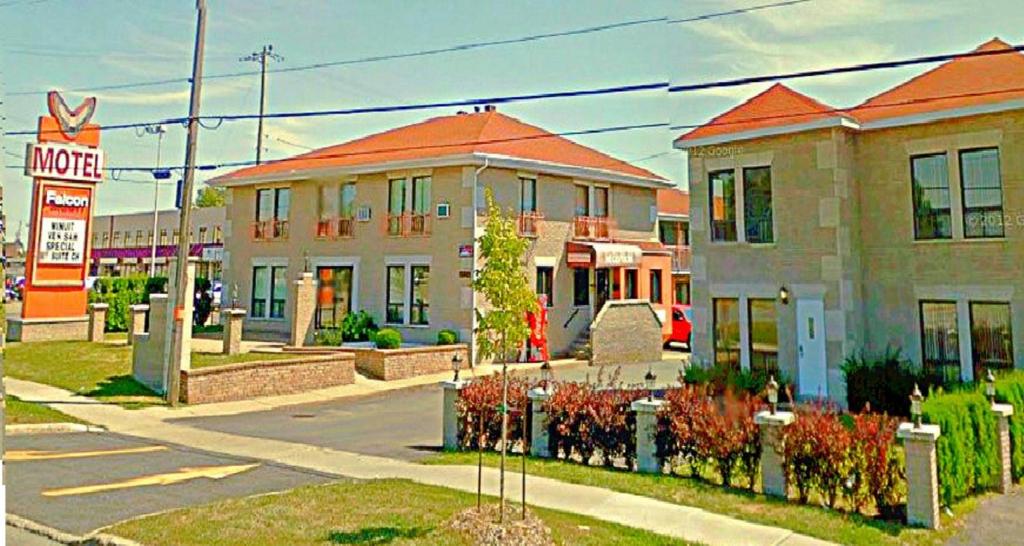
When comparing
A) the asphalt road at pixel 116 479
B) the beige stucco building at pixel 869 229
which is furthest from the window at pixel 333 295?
the asphalt road at pixel 116 479

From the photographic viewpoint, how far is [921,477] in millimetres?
7781

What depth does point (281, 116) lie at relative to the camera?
564 inches

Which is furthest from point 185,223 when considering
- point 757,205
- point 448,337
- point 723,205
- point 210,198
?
point 210,198

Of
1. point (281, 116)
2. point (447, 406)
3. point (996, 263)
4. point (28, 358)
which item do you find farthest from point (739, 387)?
point (28, 358)

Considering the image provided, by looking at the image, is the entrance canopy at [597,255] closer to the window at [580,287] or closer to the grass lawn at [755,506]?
the window at [580,287]

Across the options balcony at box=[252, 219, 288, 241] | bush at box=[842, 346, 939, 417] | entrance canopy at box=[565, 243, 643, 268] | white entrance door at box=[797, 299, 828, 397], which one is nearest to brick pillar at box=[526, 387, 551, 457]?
bush at box=[842, 346, 939, 417]

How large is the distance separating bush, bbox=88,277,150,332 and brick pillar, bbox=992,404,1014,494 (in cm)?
2996

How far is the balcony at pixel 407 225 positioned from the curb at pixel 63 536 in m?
18.5

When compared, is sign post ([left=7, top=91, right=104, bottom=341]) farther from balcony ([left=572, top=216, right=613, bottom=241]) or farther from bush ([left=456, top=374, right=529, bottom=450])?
bush ([left=456, top=374, right=529, bottom=450])

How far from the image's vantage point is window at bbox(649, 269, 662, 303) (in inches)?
1209

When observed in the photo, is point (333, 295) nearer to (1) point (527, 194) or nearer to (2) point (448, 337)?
(2) point (448, 337)

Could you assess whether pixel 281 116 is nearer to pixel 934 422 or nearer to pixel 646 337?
pixel 934 422

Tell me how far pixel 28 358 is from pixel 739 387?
2119 cm

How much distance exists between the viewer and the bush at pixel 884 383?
14.6 metres
